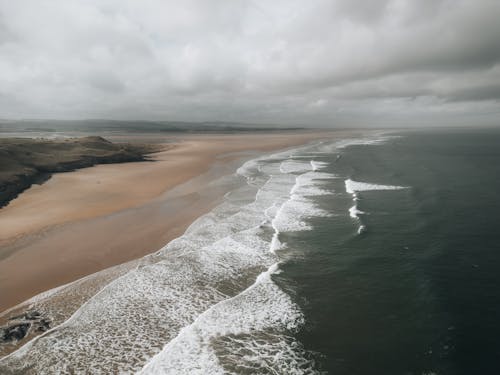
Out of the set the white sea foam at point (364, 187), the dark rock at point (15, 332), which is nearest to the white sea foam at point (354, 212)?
the white sea foam at point (364, 187)

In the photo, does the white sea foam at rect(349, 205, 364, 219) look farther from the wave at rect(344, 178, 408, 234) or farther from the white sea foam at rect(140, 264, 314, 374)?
the white sea foam at rect(140, 264, 314, 374)

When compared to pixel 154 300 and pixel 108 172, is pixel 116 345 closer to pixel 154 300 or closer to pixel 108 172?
pixel 154 300

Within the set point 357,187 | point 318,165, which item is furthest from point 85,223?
point 318,165

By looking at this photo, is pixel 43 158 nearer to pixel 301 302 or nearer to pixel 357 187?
pixel 357 187

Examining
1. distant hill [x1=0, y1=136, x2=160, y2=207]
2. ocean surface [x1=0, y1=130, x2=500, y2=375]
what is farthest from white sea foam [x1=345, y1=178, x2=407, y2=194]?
distant hill [x1=0, y1=136, x2=160, y2=207]

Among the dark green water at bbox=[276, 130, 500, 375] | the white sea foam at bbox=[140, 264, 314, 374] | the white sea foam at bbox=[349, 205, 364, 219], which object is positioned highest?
the white sea foam at bbox=[349, 205, 364, 219]

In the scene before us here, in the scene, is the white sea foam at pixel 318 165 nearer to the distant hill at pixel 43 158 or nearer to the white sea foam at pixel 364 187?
the white sea foam at pixel 364 187

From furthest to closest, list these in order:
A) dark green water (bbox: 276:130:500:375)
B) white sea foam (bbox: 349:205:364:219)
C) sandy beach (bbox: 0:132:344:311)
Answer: white sea foam (bbox: 349:205:364:219) < sandy beach (bbox: 0:132:344:311) < dark green water (bbox: 276:130:500:375)

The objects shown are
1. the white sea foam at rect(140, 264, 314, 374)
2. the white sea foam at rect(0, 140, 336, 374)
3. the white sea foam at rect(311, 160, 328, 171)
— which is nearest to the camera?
the white sea foam at rect(140, 264, 314, 374)
